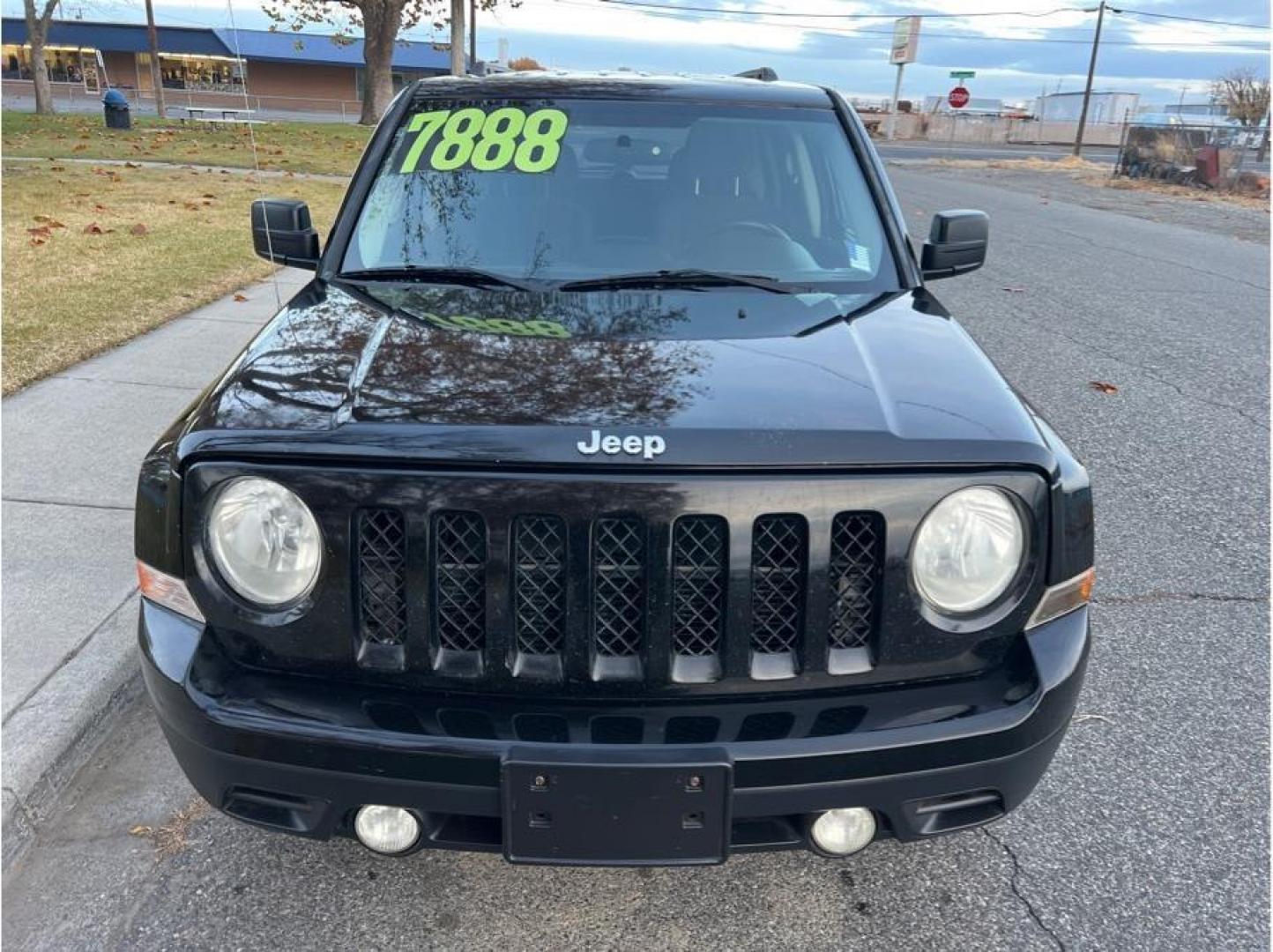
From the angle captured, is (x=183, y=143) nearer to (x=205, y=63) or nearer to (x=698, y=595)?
(x=698, y=595)

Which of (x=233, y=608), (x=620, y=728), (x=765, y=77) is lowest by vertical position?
(x=620, y=728)

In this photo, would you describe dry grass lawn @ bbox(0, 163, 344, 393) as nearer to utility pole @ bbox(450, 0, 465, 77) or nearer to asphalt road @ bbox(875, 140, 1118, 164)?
utility pole @ bbox(450, 0, 465, 77)

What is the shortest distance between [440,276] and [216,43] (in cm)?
6465

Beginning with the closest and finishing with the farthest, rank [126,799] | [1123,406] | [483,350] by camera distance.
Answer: [483,350]
[126,799]
[1123,406]

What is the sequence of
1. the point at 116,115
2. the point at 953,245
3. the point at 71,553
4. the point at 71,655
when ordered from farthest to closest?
the point at 116,115, the point at 71,553, the point at 953,245, the point at 71,655

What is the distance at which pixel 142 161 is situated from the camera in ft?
60.1

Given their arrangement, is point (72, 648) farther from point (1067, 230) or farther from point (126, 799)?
point (1067, 230)

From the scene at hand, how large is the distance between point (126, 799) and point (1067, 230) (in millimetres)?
15327

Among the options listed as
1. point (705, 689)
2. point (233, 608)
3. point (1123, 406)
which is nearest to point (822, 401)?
point (705, 689)

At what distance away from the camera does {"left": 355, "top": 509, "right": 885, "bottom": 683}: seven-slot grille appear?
74.9 inches

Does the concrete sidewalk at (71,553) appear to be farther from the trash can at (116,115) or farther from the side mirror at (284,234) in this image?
the trash can at (116,115)

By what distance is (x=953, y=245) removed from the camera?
3.54 meters

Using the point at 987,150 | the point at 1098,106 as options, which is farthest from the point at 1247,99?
the point at 1098,106

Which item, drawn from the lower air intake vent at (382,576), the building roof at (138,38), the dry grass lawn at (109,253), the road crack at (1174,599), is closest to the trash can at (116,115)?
the dry grass lawn at (109,253)
